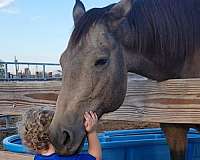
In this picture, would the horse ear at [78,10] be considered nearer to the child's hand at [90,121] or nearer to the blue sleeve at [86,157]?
the child's hand at [90,121]

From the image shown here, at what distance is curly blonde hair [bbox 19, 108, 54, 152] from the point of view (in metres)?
1.73

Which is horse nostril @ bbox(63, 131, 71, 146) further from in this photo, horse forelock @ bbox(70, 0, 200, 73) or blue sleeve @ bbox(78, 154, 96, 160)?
horse forelock @ bbox(70, 0, 200, 73)

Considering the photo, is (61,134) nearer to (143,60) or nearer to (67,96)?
(67,96)

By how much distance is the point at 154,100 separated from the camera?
177cm

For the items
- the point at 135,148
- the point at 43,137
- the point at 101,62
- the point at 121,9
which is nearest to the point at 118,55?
the point at 101,62

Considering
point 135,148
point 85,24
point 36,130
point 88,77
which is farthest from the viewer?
point 135,148

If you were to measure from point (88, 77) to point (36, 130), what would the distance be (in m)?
0.37

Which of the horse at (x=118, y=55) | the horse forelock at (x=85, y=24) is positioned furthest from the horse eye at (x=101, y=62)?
the horse forelock at (x=85, y=24)

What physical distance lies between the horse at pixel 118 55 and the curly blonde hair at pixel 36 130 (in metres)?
0.07

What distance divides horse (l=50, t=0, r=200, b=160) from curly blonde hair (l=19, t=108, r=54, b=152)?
7cm

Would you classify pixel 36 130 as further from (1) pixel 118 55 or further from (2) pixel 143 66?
(2) pixel 143 66

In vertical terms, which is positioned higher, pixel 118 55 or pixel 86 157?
pixel 118 55

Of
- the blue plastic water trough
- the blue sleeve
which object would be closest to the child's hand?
the blue sleeve

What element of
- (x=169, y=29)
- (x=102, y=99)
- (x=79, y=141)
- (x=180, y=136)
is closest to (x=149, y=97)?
(x=102, y=99)
